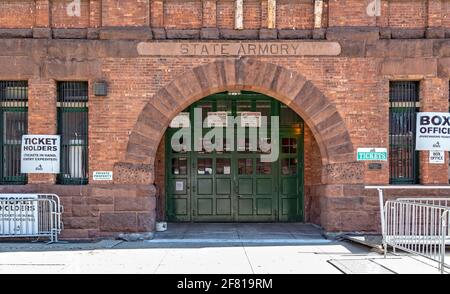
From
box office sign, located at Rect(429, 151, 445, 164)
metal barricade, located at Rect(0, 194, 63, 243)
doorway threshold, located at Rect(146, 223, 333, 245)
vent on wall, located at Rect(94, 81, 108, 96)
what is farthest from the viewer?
Result: box office sign, located at Rect(429, 151, 445, 164)

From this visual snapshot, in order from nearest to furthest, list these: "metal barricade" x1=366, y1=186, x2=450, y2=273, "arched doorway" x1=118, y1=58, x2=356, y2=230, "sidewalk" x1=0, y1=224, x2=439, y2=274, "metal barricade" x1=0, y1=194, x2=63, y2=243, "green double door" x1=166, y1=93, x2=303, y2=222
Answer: "metal barricade" x1=366, y1=186, x2=450, y2=273 < "sidewalk" x1=0, y1=224, x2=439, y2=274 < "metal barricade" x1=0, y1=194, x2=63, y2=243 < "arched doorway" x1=118, y1=58, x2=356, y2=230 < "green double door" x1=166, y1=93, x2=303, y2=222

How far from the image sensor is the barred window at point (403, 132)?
40.6ft

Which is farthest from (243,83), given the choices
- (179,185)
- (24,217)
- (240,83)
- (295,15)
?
(24,217)

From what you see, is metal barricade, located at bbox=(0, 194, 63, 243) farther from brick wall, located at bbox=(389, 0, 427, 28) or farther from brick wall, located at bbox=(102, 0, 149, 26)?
brick wall, located at bbox=(389, 0, 427, 28)

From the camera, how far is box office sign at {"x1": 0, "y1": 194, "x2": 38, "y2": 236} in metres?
11.6

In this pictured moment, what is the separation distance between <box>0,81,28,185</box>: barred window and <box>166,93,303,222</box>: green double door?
4.10 metres

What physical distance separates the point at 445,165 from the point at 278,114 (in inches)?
187

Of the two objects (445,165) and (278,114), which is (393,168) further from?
(278,114)

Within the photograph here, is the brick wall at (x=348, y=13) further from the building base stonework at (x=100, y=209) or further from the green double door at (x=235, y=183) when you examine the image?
the building base stonework at (x=100, y=209)

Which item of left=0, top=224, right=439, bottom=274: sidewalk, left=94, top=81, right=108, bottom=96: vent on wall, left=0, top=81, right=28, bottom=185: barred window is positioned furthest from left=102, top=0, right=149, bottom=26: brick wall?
left=0, top=224, right=439, bottom=274: sidewalk

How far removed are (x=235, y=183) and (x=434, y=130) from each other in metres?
5.50

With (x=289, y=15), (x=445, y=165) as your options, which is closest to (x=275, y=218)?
(x=445, y=165)

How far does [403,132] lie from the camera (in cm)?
1238

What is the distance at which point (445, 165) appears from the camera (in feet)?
39.9
